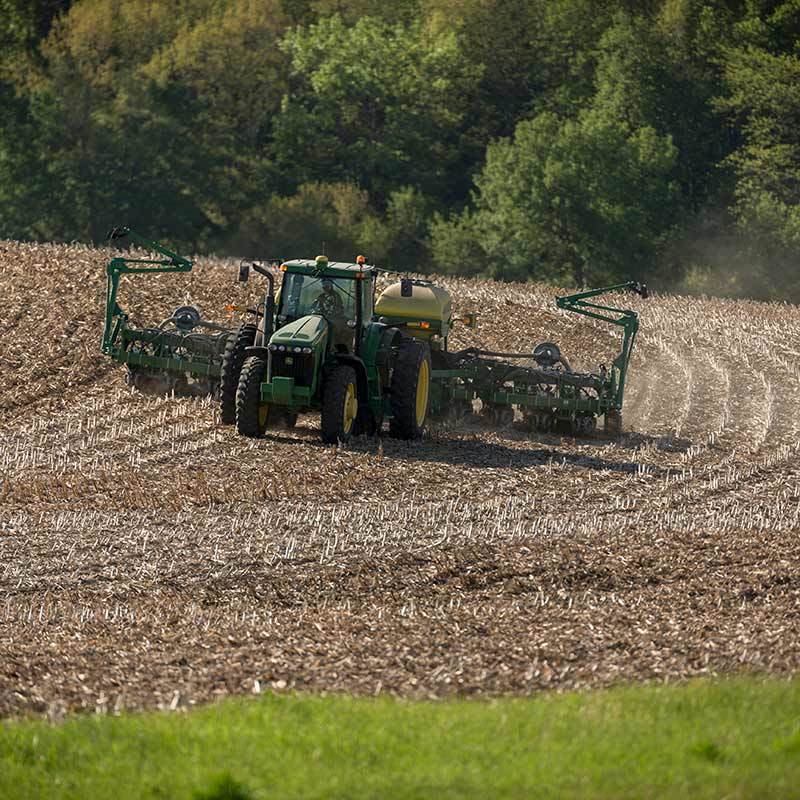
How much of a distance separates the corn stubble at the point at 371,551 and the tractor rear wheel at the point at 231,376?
11.0 inches

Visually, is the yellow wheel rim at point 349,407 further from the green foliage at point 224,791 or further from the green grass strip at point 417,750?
the green foliage at point 224,791

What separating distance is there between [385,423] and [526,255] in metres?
39.7

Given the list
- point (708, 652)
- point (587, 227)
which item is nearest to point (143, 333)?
point (708, 652)

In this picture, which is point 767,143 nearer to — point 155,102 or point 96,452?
point 155,102

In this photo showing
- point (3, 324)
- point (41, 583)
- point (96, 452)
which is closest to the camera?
point (41, 583)

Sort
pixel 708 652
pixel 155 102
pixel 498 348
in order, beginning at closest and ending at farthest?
1. pixel 708 652
2. pixel 498 348
3. pixel 155 102

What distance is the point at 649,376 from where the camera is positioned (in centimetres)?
2984

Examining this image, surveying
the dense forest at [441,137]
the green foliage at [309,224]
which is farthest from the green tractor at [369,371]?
the green foliage at [309,224]

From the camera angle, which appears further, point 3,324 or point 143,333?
point 3,324

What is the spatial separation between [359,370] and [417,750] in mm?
12142

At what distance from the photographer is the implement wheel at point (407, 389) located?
20.6 m

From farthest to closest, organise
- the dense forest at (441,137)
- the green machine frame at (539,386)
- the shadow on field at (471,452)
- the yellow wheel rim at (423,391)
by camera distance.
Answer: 1. the dense forest at (441,137)
2. the green machine frame at (539,386)
3. the yellow wheel rim at (423,391)
4. the shadow on field at (471,452)

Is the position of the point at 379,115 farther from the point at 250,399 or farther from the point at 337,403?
the point at 337,403

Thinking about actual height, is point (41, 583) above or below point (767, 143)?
below
